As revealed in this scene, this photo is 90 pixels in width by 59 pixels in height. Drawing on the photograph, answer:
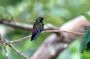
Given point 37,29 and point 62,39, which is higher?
point 37,29

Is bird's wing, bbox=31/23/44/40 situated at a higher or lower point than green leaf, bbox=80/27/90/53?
higher

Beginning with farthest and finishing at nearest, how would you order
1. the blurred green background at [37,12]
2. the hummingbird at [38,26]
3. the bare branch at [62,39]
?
1. the blurred green background at [37,12]
2. the bare branch at [62,39]
3. the hummingbird at [38,26]

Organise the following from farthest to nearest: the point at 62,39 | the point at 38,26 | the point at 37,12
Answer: the point at 37,12, the point at 62,39, the point at 38,26

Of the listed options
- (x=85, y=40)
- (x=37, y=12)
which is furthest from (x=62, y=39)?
(x=37, y=12)

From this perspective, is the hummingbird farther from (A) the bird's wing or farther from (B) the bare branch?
(B) the bare branch

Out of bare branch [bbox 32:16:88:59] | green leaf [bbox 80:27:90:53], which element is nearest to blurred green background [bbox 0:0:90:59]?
bare branch [bbox 32:16:88:59]

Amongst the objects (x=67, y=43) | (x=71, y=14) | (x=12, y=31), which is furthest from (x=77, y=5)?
(x=67, y=43)

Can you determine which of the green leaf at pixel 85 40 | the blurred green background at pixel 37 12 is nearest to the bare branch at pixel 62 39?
the blurred green background at pixel 37 12

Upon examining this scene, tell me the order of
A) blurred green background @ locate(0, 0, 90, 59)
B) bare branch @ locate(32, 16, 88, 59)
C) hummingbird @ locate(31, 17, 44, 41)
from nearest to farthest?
hummingbird @ locate(31, 17, 44, 41)
bare branch @ locate(32, 16, 88, 59)
blurred green background @ locate(0, 0, 90, 59)

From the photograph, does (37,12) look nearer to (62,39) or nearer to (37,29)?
A: (62,39)

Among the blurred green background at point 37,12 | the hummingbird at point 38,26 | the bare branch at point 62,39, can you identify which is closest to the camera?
the hummingbird at point 38,26

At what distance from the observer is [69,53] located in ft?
4.03

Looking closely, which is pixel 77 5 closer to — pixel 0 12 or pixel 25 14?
pixel 25 14

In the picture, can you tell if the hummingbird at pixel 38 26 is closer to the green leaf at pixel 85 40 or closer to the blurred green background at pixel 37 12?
the green leaf at pixel 85 40
